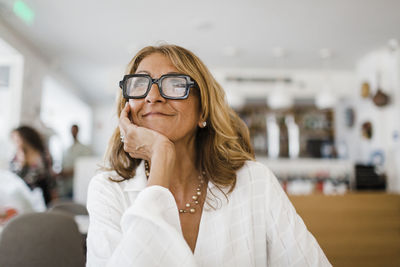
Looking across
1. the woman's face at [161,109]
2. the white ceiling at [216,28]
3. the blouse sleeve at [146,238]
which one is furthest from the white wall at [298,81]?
the blouse sleeve at [146,238]

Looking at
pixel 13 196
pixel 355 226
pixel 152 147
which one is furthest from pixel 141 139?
pixel 355 226

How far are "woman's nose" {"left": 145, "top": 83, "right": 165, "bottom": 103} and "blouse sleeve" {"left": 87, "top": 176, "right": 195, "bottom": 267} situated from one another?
28 centimetres

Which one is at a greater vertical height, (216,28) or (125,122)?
(216,28)

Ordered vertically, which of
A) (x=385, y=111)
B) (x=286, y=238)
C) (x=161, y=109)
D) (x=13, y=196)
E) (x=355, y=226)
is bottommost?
(x=355, y=226)

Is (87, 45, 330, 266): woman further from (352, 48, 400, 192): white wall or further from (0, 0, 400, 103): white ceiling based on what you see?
(352, 48, 400, 192): white wall

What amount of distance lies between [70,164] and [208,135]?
3.35 m

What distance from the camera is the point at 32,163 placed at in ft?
9.48

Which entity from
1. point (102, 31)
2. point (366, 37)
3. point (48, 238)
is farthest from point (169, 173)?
point (366, 37)

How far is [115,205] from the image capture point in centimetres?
84

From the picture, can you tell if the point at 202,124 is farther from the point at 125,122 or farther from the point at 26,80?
the point at 26,80

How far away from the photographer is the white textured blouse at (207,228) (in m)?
0.67

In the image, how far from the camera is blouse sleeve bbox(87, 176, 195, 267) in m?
0.65

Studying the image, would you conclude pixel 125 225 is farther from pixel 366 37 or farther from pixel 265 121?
pixel 265 121

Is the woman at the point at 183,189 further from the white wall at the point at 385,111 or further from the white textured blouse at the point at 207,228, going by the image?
the white wall at the point at 385,111
